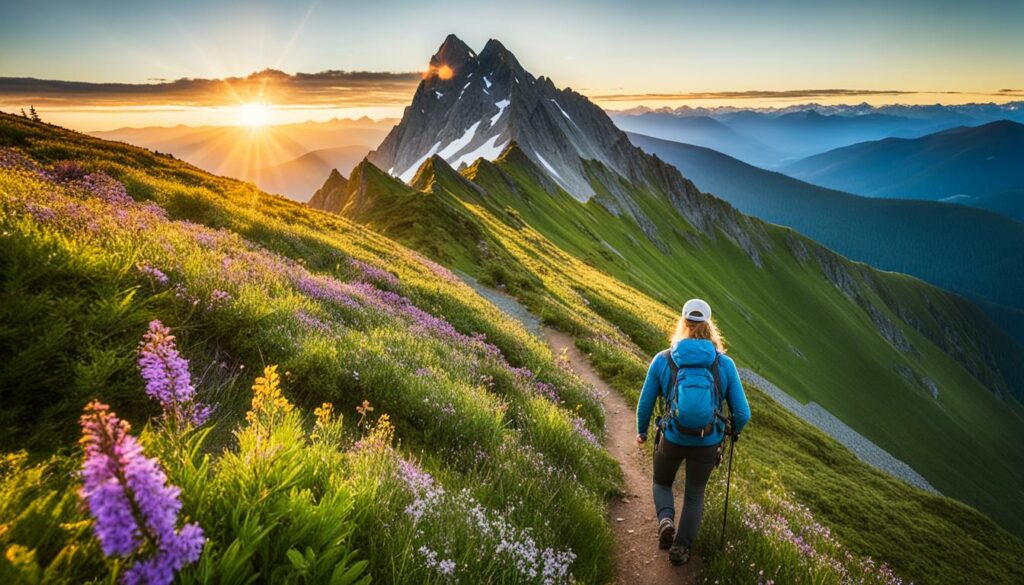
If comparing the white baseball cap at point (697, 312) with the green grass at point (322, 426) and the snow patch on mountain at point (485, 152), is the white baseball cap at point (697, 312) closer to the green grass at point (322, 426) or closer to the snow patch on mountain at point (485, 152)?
the green grass at point (322, 426)

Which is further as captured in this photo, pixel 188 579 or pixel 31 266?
pixel 31 266

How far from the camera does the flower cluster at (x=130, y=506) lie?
1.78 meters

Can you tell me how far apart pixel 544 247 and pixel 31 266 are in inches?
1798

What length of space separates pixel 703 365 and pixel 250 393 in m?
5.68

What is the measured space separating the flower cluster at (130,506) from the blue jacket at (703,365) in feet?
19.6

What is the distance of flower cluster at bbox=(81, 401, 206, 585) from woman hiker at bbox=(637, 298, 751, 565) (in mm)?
5786

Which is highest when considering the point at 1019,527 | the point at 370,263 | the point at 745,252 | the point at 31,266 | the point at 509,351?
the point at 31,266

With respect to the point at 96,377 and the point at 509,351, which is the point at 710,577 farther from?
the point at 509,351

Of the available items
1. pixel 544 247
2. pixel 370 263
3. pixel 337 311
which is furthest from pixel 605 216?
pixel 337 311

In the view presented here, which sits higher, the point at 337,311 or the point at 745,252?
the point at 337,311

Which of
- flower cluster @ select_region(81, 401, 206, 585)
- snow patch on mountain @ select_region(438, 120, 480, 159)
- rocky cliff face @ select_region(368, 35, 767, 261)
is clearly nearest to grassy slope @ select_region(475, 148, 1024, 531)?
rocky cliff face @ select_region(368, 35, 767, 261)

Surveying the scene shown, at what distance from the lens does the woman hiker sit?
6.45 meters

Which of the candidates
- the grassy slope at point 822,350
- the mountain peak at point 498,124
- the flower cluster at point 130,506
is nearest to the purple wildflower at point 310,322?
the flower cluster at point 130,506

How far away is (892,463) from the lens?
60594mm
